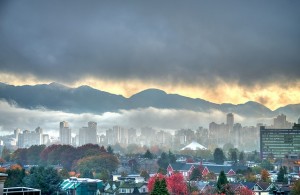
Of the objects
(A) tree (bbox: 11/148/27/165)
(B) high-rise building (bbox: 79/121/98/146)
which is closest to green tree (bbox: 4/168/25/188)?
(A) tree (bbox: 11/148/27/165)

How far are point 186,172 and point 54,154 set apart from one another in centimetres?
888

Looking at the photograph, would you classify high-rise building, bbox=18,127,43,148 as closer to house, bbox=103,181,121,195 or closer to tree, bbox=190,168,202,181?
tree, bbox=190,168,202,181

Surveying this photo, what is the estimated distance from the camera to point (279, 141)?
34562 mm

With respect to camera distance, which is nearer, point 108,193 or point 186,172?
point 108,193

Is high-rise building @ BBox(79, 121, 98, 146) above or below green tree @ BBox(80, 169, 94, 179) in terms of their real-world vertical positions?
above

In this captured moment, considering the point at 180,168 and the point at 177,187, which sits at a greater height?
the point at 177,187

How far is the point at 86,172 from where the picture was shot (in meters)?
19.4

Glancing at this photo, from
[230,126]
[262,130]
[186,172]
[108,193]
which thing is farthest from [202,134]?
[108,193]

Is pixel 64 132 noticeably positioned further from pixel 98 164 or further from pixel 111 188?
pixel 111 188

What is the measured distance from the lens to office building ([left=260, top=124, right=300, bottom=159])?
3406 cm

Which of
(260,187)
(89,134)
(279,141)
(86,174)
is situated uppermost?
(89,134)

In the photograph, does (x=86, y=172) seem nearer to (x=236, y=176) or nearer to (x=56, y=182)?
(x=236, y=176)

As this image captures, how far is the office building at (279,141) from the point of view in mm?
34062

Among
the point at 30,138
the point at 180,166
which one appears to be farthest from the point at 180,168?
the point at 30,138
